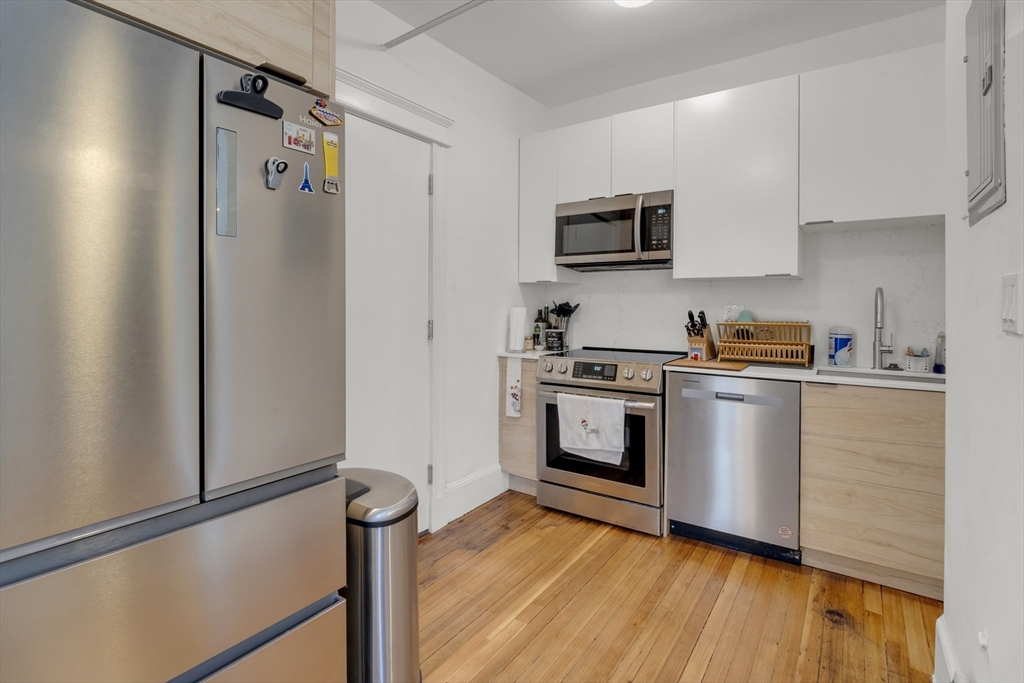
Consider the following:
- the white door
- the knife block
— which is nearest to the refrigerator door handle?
the white door

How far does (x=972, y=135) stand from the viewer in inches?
46.9

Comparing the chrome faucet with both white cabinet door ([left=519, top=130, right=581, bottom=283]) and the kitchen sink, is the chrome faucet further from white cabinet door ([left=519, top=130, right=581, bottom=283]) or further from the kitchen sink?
white cabinet door ([left=519, top=130, right=581, bottom=283])

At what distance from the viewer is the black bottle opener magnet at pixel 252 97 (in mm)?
1000

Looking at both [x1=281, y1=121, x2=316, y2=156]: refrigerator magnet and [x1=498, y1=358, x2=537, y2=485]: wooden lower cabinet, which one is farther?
[x1=498, y1=358, x2=537, y2=485]: wooden lower cabinet

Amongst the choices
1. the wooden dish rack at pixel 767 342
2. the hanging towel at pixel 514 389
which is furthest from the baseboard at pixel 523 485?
the wooden dish rack at pixel 767 342

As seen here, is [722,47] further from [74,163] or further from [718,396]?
[74,163]

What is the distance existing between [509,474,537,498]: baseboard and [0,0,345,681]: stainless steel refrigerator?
2.09 m

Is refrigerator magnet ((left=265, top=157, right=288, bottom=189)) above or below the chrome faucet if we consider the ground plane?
above

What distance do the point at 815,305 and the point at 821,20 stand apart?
146 cm

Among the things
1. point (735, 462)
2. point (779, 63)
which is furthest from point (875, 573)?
point (779, 63)

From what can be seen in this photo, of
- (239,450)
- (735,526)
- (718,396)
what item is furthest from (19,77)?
(735,526)

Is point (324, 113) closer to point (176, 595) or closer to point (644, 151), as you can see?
point (176, 595)

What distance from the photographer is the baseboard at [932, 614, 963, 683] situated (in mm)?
1366

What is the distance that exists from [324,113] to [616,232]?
209 centimetres
